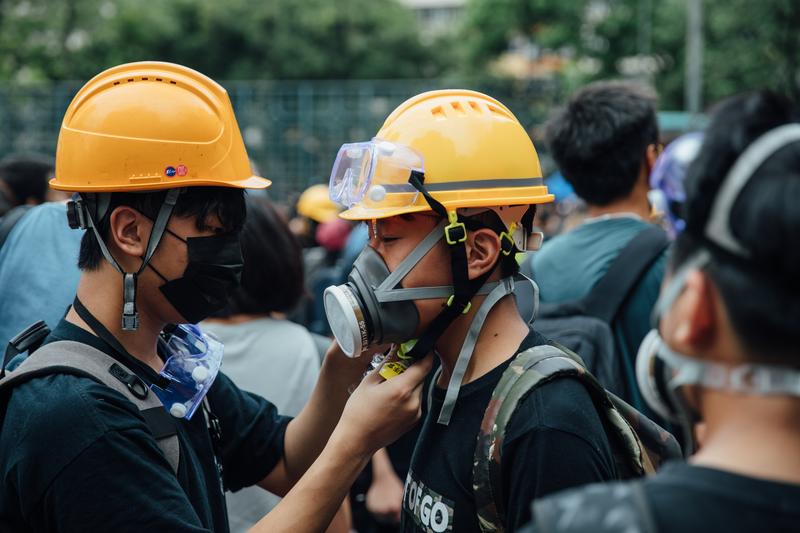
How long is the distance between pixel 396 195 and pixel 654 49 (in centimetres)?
2964

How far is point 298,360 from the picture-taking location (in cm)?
403

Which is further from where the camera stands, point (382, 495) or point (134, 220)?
point (382, 495)

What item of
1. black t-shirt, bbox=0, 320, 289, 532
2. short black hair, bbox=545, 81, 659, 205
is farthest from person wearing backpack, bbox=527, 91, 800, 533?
short black hair, bbox=545, 81, 659, 205

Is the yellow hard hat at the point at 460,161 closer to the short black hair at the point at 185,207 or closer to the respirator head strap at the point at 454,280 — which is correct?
the respirator head strap at the point at 454,280

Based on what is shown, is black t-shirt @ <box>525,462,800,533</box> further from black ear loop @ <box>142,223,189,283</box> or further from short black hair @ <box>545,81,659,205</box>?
short black hair @ <box>545,81,659,205</box>

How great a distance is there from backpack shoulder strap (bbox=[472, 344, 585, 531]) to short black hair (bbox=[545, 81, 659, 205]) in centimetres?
207

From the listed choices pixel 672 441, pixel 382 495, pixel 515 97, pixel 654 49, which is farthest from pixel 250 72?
pixel 672 441

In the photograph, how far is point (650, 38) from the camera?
29.3 m

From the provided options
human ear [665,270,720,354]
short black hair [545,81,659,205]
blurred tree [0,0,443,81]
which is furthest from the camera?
blurred tree [0,0,443,81]

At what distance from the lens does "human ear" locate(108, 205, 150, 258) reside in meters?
2.59

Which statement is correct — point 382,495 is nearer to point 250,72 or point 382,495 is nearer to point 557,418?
point 557,418

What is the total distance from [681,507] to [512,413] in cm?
81

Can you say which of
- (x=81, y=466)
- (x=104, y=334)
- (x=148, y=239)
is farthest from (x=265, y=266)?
(x=81, y=466)

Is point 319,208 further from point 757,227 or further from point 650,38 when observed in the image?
point 650,38
